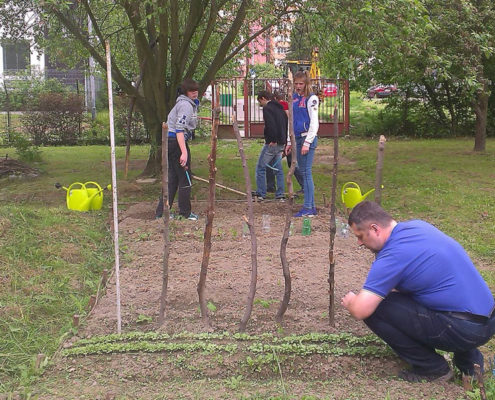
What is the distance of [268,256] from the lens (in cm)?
561

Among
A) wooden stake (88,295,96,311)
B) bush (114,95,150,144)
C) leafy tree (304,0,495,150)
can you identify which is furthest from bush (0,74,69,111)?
wooden stake (88,295,96,311)

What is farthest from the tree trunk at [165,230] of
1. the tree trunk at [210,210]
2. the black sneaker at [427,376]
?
the black sneaker at [427,376]

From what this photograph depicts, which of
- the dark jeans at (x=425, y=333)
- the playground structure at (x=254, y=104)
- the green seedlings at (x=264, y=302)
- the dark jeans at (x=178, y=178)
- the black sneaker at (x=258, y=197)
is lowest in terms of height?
the green seedlings at (x=264, y=302)

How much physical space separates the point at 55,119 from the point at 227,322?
42.9 feet

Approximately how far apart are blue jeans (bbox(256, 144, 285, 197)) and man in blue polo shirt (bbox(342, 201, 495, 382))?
15.9ft

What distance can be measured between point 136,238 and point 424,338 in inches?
149

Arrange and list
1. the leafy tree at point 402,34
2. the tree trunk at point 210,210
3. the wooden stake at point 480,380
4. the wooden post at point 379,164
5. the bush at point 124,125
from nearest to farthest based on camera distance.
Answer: the wooden stake at point 480,380, the wooden post at point 379,164, the tree trunk at point 210,210, the leafy tree at point 402,34, the bush at point 124,125

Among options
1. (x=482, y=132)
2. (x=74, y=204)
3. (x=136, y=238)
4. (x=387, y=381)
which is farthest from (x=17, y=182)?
(x=482, y=132)

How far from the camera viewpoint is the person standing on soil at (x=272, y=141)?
26.1ft

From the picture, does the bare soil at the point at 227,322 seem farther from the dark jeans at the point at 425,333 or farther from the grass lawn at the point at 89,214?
the grass lawn at the point at 89,214

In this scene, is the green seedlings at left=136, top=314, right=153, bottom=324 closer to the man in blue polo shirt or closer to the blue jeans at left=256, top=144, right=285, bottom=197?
the man in blue polo shirt

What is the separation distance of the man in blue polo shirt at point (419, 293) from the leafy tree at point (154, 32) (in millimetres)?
4637

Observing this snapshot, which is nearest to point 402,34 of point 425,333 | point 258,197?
point 258,197

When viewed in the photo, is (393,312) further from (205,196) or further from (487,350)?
(205,196)
